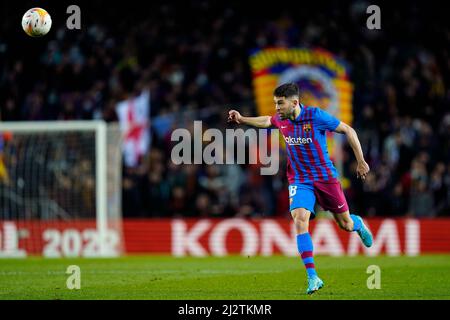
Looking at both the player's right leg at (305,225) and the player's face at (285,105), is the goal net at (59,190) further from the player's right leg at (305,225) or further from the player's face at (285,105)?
the player's face at (285,105)

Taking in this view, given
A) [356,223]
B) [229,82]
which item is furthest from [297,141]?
[229,82]

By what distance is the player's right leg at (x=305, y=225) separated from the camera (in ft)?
33.9

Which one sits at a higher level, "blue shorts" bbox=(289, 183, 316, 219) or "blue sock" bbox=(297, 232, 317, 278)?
"blue shorts" bbox=(289, 183, 316, 219)

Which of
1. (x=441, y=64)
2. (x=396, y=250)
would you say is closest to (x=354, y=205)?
(x=396, y=250)

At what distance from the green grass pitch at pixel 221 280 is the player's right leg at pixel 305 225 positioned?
188 mm

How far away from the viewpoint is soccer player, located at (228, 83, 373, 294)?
10.8 meters

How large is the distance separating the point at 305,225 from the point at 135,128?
11144 millimetres

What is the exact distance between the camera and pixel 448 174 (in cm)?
2030

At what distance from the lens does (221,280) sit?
12320 millimetres

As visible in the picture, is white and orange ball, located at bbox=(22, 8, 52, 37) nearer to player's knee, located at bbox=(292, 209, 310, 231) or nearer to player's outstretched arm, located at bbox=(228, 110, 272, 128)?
player's outstretched arm, located at bbox=(228, 110, 272, 128)

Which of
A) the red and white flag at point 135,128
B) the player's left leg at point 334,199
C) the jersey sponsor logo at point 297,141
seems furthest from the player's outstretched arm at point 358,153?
the red and white flag at point 135,128

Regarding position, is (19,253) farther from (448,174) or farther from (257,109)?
(448,174)

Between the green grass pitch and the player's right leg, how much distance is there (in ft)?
0.62

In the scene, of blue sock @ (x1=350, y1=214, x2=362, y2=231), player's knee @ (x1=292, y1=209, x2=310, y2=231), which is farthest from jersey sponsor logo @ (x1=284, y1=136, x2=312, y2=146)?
blue sock @ (x1=350, y1=214, x2=362, y2=231)
